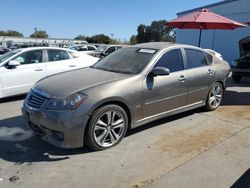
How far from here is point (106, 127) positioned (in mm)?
4367

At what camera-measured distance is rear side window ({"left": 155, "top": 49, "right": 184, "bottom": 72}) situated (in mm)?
5255

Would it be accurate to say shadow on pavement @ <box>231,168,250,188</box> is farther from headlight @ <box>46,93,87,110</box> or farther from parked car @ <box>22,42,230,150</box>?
headlight @ <box>46,93,87,110</box>

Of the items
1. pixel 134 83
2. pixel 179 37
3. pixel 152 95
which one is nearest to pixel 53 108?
pixel 134 83

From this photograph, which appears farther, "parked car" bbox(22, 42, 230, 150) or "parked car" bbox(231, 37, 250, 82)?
"parked car" bbox(231, 37, 250, 82)

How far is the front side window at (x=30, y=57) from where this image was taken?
25.9 feet

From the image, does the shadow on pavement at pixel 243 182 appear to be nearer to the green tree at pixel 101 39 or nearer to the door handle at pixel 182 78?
the door handle at pixel 182 78

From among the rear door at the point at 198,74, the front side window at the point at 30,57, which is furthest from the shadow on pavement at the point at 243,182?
the front side window at the point at 30,57

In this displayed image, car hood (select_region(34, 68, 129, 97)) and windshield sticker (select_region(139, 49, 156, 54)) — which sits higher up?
windshield sticker (select_region(139, 49, 156, 54))

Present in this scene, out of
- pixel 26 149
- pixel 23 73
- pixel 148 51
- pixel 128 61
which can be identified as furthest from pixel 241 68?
pixel 26 149

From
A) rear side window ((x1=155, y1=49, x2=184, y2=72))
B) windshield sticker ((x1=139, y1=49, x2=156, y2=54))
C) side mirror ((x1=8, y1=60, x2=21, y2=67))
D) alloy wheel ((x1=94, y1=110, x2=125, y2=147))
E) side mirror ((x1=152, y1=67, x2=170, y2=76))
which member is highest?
windshield sticker ((x1=139, y1=49, x2=156, y2=54))

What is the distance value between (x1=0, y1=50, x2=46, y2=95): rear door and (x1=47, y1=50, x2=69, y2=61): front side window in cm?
29

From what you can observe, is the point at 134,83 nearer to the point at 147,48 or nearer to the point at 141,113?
the point at 141,113

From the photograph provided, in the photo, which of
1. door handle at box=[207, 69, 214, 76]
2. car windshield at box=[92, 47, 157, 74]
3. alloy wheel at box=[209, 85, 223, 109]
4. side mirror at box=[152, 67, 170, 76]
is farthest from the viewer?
alloy wheel at box=[209, 85, 223, 109]

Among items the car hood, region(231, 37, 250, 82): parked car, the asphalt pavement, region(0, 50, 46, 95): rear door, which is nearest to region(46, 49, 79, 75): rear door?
region(0, 50, 46, 95): rear door
